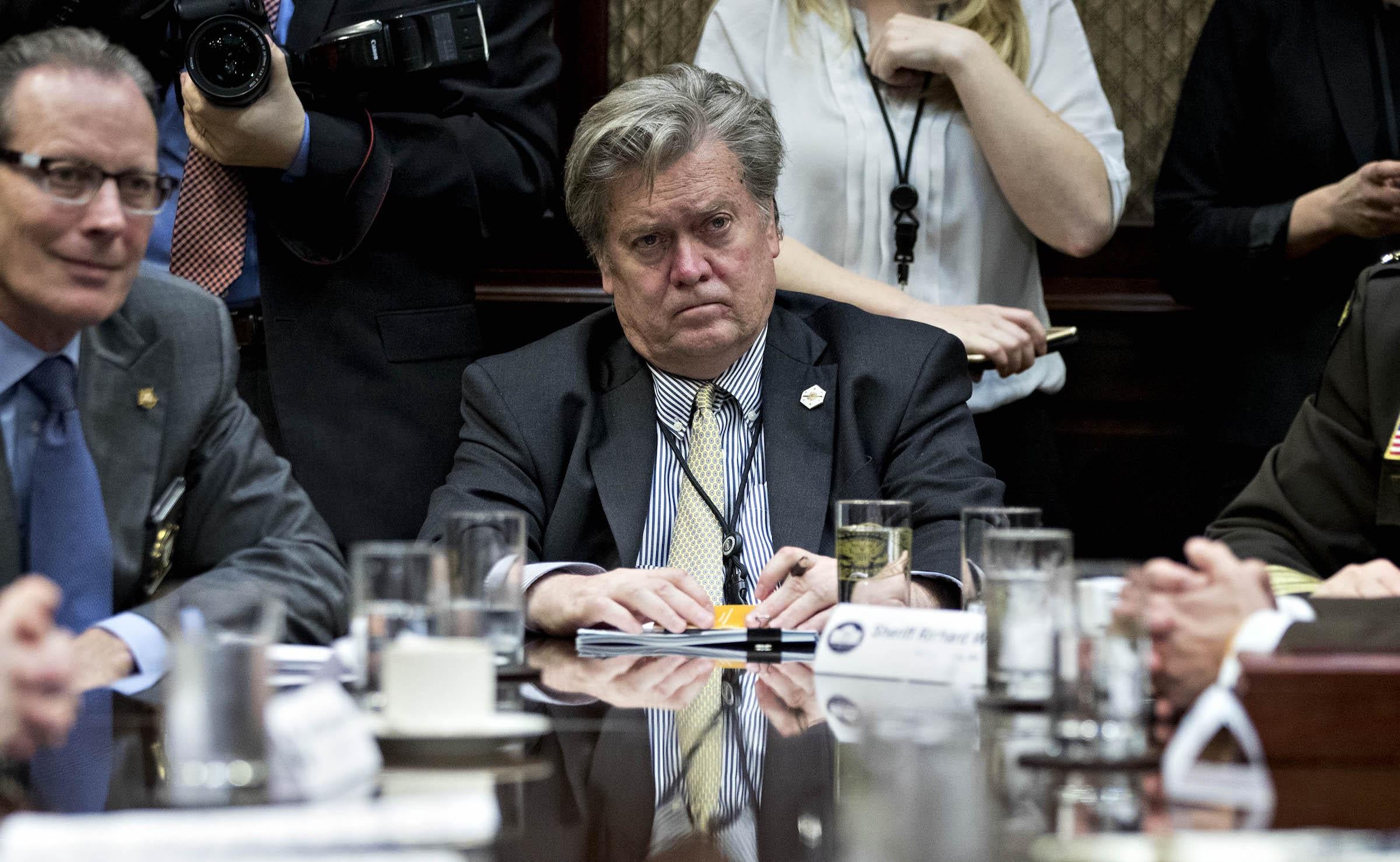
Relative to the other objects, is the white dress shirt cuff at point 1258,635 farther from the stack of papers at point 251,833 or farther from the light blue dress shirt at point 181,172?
the light blue dress shirt at point 181,172

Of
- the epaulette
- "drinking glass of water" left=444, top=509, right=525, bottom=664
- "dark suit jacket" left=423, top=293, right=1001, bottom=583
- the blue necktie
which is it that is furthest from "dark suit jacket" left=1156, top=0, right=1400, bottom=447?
the blue necktie

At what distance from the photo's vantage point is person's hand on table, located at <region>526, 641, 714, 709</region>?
1521mm

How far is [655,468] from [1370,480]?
101 cm

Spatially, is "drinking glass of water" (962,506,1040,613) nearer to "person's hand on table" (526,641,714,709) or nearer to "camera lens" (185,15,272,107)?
"person's hand on table" (526,641,714,709)

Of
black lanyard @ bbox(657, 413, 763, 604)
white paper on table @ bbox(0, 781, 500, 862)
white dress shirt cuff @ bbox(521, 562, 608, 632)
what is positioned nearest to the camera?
white paper on table @ bbox(0, 781, 500, 862)

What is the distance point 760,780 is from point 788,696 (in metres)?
0.33

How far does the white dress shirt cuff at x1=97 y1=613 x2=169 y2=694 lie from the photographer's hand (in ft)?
3.26

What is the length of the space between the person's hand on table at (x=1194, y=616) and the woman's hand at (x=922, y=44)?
1.61m

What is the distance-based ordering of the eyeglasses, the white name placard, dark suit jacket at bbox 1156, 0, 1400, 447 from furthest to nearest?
dark suit jacket at bbox 1156, 0, 1400, 447 → the eyeglasses → the white name placard

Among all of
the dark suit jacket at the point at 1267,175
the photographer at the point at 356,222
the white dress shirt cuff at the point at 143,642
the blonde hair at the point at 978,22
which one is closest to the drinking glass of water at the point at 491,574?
the white dress shirt cuff at the point at 143,642

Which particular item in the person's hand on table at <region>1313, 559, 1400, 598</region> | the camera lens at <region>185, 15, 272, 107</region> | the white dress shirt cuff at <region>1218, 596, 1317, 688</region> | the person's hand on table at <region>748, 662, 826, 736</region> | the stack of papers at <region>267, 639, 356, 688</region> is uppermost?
the camera lens at <region>185, 15, 272, 107</region>

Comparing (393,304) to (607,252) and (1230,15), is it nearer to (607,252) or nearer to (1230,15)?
(607,252)

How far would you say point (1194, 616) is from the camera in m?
1.26

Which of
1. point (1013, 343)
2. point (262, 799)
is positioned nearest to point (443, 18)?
point (1013, 343)
